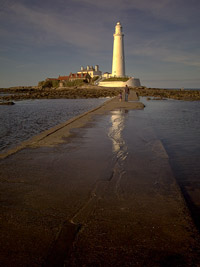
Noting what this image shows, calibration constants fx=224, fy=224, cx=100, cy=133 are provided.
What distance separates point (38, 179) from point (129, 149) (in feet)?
8.24

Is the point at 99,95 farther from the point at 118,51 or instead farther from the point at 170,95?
the point at 118,51

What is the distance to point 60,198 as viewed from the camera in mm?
2922

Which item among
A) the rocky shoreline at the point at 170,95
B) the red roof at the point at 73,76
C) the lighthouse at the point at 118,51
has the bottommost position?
the rocky shoreline at the point at 170,95

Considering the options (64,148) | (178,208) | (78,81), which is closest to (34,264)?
(178,208)

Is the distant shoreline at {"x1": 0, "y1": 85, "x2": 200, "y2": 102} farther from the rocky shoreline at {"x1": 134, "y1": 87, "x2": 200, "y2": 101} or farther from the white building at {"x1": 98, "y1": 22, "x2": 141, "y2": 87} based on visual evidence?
the white building at {"x1": 98, "y1": 22, "x2": 141, "y2": 87}

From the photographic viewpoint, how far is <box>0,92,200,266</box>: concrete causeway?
6.28 feet

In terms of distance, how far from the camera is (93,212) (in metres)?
2.57

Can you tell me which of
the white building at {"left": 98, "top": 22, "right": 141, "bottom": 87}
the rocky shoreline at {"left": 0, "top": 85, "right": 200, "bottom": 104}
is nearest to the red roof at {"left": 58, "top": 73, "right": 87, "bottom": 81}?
the white building at {"left": 98, "top": 22, "right": 141, "bottom": 87}

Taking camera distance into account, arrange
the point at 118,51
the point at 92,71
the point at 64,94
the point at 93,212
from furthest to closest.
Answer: the point at 92,71
the point at 118,51
the point at 64,94
the point at 93,212

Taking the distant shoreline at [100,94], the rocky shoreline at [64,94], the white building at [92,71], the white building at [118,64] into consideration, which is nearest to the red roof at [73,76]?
the white building at [92,71]

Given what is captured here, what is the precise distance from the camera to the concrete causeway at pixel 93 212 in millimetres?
1914

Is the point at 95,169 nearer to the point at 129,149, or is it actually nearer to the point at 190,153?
the point at 129,149

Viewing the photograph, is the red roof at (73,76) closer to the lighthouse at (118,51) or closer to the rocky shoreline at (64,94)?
the lighthouse at (118,51)

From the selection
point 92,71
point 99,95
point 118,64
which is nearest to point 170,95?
point 99,95
